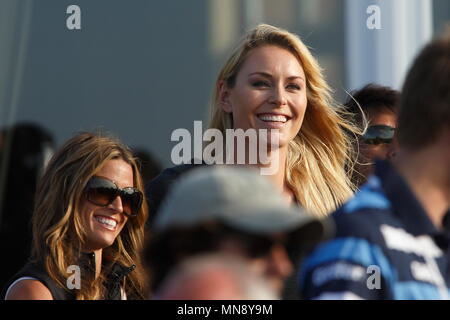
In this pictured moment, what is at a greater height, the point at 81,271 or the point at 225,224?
the point at 225,224

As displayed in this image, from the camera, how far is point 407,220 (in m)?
2.05

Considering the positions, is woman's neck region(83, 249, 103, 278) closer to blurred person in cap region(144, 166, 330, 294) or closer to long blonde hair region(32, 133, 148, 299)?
long blonde hair region(32, 133, 148, 299)

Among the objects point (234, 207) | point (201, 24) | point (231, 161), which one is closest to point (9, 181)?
point (201, 24)

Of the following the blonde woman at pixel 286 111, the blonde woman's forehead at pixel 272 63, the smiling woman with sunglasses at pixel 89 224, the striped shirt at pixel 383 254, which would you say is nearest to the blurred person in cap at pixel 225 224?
the striped shirt at pixel 383 254

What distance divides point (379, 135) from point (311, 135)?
0.30 m

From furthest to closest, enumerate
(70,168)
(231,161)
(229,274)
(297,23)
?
(297,23) → (231,161) → (70,168) → (229,274)

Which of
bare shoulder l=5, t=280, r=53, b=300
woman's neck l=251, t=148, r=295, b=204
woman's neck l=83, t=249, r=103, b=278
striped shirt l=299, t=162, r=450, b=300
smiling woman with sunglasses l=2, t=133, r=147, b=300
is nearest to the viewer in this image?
striped shirt l=299, t=162, r=450, b=300

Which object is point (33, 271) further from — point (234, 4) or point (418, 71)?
point (234, 4)

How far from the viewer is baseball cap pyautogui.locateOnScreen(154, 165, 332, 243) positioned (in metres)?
1.59

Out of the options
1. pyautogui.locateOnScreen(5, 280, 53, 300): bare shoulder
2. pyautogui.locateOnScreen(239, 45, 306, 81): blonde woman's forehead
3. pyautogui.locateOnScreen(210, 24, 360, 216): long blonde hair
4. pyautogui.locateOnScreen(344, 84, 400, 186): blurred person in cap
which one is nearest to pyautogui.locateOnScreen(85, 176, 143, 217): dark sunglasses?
pyautogui.locateOnScreen(5, 280, 53, 300): bare shoulder

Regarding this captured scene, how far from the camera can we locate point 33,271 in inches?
120

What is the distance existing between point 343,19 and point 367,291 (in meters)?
3.21

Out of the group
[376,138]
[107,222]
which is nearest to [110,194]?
[107,222]

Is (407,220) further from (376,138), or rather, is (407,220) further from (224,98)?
(376,138)
